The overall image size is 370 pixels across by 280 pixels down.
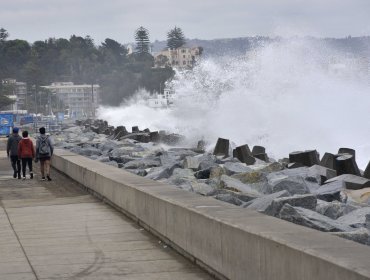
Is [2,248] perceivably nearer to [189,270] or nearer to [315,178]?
[189,270]

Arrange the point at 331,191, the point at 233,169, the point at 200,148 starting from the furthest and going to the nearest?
the point at 200,148 → the point at 233,169 → the point at 331,191

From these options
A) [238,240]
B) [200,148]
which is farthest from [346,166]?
[200,148]

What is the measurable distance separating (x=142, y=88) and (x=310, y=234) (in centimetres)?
17237

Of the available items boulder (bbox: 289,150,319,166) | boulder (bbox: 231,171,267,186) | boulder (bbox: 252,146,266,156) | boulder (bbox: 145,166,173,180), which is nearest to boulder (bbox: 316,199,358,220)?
boulder (bbox: 231,171,267,186)

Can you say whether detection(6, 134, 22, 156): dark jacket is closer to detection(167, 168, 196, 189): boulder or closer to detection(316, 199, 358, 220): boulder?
detection(167, 168, 196, 189): boulder

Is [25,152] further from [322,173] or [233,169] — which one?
[322,173]

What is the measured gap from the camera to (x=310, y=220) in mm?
9523

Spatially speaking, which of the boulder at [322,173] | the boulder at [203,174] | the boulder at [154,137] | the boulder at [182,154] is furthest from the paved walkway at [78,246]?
the boulder at [154,137]

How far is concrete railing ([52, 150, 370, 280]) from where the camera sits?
6.17 meters

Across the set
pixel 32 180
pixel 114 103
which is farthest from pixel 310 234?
pixel 114 103

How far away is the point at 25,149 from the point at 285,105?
1044 inches

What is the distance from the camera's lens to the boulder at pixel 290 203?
10.7 m

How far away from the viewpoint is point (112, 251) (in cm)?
1045

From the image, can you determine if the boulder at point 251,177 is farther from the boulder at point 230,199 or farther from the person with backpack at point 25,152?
the person with backpack at point 25,152
